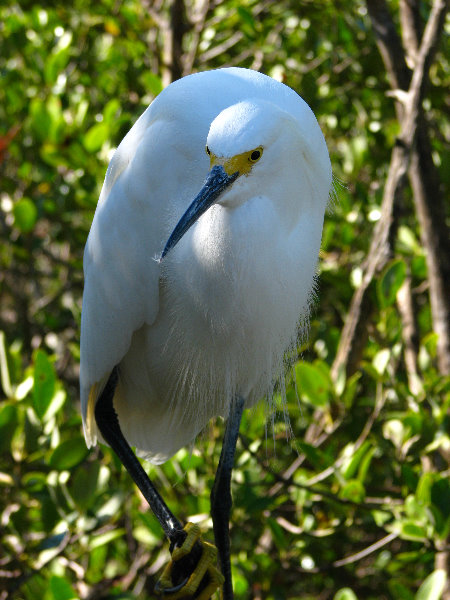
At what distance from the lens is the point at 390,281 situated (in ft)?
6.04

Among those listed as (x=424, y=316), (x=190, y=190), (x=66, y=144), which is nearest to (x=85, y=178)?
(x=66, y=144)

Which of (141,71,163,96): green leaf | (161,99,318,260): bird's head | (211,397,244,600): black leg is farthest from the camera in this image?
(141,71,163,96): green leaf

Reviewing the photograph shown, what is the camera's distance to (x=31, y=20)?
8.88ft

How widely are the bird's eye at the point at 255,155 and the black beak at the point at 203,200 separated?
0.06m

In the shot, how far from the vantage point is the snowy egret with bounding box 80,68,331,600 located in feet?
4.50

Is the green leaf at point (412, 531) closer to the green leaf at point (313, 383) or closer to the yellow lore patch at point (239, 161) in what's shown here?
the green leaf at point (313, 383)

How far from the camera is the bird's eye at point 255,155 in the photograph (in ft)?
4.21

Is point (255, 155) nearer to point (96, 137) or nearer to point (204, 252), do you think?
point (204, 252)

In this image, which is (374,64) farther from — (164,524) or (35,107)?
(164,524)

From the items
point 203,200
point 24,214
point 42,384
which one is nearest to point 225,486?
point 42,384

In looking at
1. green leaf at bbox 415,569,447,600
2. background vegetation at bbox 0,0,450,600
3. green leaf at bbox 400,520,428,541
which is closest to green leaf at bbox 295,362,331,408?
background vegetation at bbox 0,0,450,600

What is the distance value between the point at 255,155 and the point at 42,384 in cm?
74

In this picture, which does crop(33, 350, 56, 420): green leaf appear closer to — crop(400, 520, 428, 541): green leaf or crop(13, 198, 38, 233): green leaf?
crop(13, 198, 38, 233): green leaf

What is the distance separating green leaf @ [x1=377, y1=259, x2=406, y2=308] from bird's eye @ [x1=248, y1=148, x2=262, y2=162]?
625 millimetres
